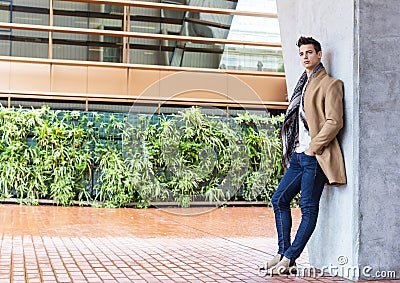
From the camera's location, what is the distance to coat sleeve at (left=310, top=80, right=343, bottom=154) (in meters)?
4.73

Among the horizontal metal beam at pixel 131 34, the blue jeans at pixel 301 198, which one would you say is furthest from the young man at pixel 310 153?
the horizontal metal beam at pixel 131 34

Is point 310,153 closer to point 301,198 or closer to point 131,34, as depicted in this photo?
point 301,198

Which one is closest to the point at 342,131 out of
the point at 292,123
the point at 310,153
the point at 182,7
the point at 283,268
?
the point at 310,153

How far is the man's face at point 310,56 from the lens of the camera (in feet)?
16.3

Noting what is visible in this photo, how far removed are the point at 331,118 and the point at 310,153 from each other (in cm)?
31

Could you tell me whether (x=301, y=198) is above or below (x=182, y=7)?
below

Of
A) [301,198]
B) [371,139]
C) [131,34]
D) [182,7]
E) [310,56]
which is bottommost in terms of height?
[301,198]

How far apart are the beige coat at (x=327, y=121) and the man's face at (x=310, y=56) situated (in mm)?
119

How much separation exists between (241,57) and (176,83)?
1.78 m

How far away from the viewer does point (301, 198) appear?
16.3ft

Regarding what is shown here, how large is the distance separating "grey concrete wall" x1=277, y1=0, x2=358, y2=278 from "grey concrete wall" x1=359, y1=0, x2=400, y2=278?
6 cm

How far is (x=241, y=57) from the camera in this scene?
15867mm

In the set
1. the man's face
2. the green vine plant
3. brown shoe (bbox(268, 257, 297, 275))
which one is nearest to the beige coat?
the man's face

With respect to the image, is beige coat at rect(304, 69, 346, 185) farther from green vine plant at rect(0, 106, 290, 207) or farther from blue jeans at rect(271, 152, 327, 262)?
green vine plant at rect(0, 106, 290, 207)
